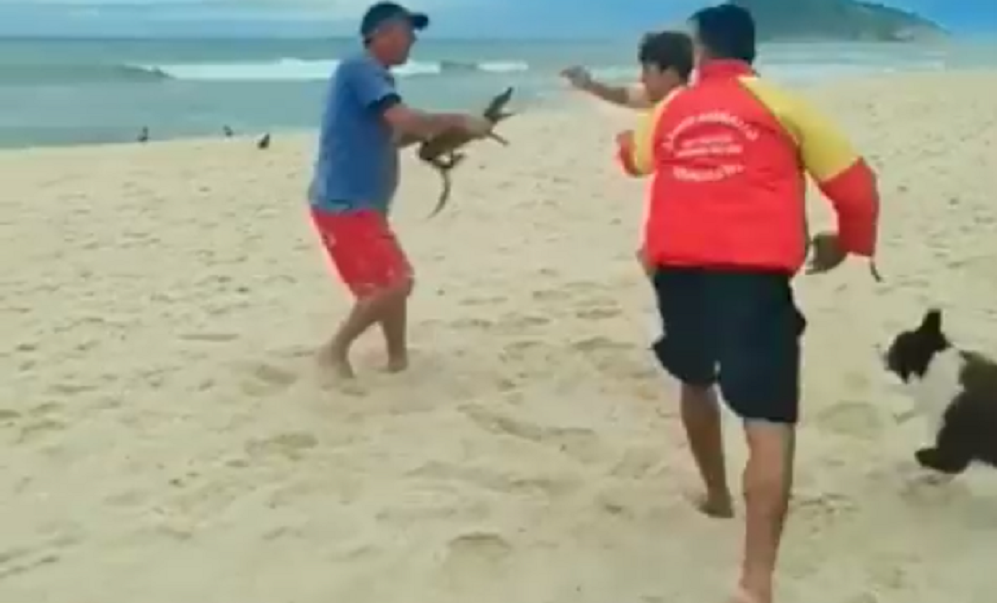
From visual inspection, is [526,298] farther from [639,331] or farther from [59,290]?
[59,290]

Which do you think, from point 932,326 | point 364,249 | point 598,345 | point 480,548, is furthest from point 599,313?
point 480,548

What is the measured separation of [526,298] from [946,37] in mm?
68370

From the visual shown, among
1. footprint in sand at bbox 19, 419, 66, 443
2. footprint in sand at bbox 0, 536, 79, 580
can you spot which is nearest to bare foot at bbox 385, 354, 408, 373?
footprint in sand at bbox 19, 419, 66, 443

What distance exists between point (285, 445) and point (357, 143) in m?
1.21

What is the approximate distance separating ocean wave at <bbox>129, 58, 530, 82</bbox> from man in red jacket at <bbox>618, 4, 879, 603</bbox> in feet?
114

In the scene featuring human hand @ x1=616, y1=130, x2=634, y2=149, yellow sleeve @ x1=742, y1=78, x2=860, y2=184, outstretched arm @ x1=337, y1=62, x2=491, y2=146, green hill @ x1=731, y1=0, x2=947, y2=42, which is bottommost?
green hill @ x1=731, y1=0, x2=947, y2=42

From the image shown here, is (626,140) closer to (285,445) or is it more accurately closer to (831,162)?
(831,162)

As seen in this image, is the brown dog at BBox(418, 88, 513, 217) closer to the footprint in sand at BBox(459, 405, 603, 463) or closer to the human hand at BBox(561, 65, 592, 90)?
the human hand at BBox(561, 65, 592, 90)

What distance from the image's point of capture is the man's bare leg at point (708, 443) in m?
4.76

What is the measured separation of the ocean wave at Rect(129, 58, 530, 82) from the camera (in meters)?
41.0

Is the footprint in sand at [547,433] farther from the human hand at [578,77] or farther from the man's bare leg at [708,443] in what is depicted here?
the human hand at [578,77]

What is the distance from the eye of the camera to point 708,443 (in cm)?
485

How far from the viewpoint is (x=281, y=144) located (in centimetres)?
1622

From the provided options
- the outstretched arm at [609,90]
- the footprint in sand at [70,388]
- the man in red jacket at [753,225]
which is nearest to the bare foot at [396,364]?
the footprint in sand at [70,388]
